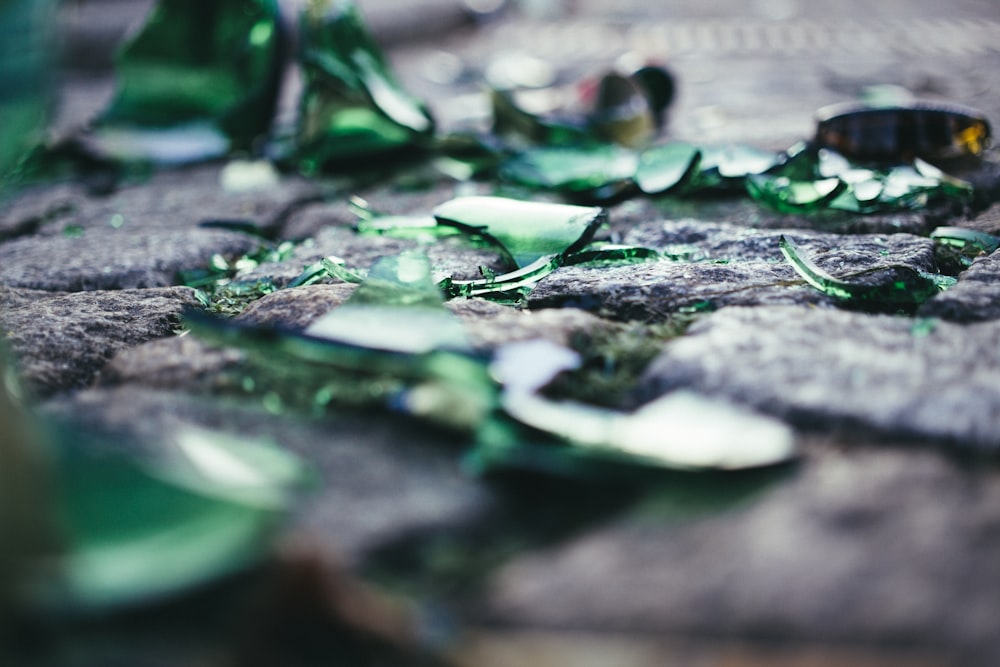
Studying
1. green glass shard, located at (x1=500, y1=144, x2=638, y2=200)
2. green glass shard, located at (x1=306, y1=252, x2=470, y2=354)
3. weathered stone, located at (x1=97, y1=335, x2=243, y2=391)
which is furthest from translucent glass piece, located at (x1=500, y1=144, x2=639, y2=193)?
weathered stone, located at (x1=97, y1=335, x2=243, y2=391)

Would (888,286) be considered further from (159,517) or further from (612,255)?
(159,517)

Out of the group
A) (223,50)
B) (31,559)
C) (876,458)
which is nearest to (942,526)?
(876,458)

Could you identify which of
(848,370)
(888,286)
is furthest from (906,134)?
(848,370)

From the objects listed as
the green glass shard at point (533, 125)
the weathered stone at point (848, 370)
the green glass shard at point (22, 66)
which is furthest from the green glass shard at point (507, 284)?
the green glass shard at point (533, 125)

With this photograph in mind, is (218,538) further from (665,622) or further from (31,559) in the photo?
(665,622)

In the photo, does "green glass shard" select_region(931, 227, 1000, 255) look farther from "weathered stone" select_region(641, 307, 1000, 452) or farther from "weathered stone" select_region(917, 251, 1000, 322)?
"weathered stone" select_region(641, 307, 1000, 452)

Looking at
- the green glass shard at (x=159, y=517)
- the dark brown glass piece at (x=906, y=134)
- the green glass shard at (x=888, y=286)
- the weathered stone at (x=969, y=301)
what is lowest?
the green glass shard at (x=159, y=517)

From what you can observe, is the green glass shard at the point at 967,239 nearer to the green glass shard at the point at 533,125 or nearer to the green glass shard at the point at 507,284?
the green glass shard at the point at 507,284
